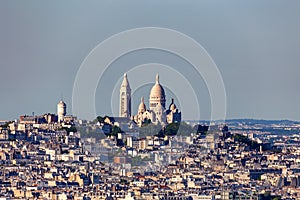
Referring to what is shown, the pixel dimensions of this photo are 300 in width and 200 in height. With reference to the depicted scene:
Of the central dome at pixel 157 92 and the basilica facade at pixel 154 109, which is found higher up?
the central dome at pixel 157 92

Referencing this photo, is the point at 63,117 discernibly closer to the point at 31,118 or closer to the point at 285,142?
the point at 31,118

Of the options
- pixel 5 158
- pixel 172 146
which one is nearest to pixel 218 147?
pixel 172 146

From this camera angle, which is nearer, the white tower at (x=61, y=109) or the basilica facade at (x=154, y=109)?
the basilica facade at (x=154, y=109)

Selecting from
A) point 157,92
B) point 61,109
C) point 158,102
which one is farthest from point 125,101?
point 61,109

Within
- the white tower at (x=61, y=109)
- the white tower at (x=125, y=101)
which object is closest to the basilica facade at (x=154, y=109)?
the white tower at (x=125, y=101)

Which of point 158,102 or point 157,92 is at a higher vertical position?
point 157,92

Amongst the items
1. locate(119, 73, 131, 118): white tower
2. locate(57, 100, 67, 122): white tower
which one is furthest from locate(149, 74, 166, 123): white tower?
locate(57, 100, 67, 122): white tower

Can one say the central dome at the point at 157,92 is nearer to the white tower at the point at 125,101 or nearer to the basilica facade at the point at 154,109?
the basilica facade at the point at 154,109

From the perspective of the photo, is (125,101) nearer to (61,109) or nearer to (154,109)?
(154,109)

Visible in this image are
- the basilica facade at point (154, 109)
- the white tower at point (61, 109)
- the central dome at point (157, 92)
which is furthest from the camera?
the white tower at point (61, 109)
